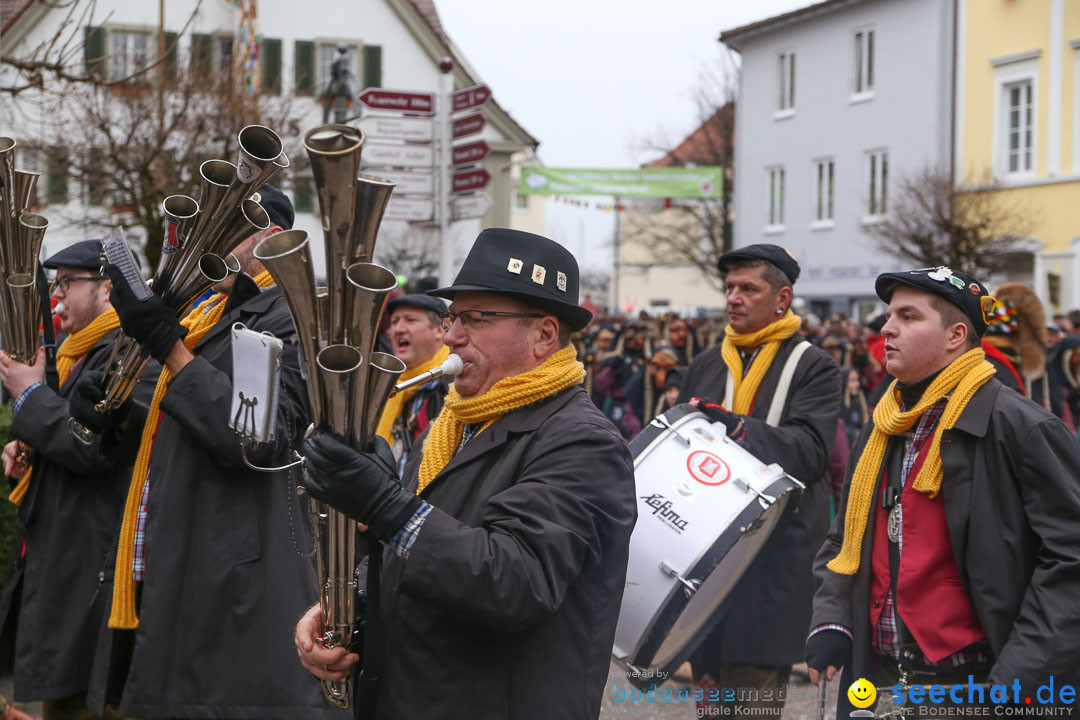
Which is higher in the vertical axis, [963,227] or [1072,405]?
[963,227]

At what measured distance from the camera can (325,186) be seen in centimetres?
199

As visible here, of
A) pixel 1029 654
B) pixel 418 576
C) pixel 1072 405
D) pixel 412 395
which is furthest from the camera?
pixel 1072 405

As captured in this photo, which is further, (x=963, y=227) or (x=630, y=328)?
(x=963, y=227)

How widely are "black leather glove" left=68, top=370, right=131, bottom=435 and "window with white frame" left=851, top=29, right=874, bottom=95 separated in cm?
2889

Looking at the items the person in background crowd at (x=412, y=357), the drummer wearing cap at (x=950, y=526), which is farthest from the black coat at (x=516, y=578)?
the person in background crowd at (x=412, y=357)

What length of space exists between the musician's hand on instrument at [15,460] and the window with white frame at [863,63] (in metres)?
28.5

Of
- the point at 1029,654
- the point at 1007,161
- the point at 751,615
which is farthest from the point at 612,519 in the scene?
the point at 1007,161

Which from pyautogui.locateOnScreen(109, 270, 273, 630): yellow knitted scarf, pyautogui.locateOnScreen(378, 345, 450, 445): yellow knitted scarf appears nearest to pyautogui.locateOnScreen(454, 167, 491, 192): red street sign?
pyautogui.locateOnScreen(378, 345, 450, 445): yellow knitted scarf

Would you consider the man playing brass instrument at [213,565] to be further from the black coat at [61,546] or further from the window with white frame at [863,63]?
the window with white frame at [863,63]

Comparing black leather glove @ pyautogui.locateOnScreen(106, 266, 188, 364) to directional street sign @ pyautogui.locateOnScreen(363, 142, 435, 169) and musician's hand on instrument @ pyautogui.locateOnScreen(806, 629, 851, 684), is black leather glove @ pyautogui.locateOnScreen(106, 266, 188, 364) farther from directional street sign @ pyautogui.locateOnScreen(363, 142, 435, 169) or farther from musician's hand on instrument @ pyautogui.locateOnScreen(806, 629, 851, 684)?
directional street sign @ pyautogui.locateOnScreen(363, 142, 435, 169)

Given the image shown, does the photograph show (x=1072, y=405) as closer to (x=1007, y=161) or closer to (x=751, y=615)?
(x=751, y=615)

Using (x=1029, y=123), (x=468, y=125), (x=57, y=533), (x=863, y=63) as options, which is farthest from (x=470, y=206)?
(x=863, y=63)

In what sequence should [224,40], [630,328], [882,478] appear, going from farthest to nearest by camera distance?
[224,40] → [630,328] → [882,478]

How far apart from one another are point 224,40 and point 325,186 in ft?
92.6
